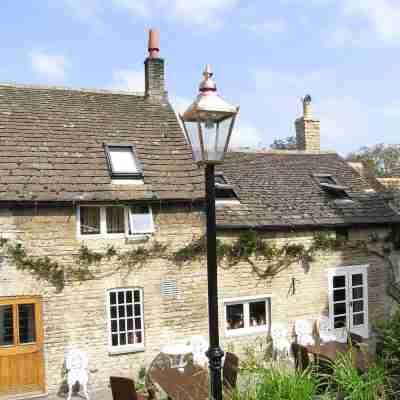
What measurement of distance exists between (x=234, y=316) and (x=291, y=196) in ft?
14.7

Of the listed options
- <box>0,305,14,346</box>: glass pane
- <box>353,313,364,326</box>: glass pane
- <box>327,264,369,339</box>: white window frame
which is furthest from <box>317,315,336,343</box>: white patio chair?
<box>0,305,14,346</box>: glass pane

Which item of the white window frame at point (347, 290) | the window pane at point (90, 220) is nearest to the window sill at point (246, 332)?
the white window frame at point (347, 290)

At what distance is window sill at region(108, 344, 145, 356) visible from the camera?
11820 millimetres

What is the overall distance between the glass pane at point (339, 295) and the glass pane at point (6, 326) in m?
9.29

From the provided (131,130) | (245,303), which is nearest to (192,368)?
(245,303)

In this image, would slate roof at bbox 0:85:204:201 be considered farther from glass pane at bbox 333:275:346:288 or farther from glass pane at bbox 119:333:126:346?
glass pane at bbox 333:275:346:288

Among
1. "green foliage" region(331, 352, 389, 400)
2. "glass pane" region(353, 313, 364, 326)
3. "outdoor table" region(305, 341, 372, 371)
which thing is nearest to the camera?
"green foliage" region(331, 352, 389, 400)

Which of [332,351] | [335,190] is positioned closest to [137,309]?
[332,351]

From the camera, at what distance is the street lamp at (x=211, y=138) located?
5004 mm

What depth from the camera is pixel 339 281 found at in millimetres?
14781

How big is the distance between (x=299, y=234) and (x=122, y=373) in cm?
639

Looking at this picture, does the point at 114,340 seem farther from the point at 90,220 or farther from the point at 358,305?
the point at 358,305

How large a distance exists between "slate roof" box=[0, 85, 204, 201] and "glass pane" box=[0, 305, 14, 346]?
2605 millimetres

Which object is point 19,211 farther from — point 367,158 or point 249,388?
point 367,158
